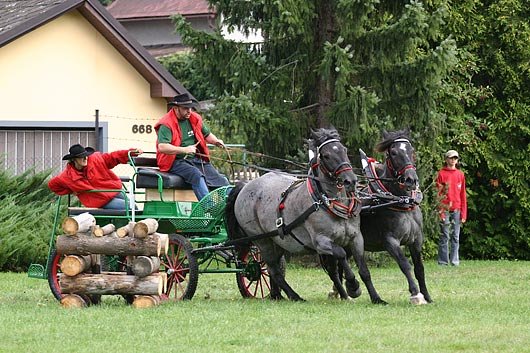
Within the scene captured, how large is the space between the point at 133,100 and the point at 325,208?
9.95 meters

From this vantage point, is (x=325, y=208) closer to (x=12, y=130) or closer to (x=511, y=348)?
(x=511, y=348)

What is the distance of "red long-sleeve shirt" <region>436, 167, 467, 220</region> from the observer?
2056 centimetres

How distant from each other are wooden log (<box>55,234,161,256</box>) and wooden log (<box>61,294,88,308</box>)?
44cm

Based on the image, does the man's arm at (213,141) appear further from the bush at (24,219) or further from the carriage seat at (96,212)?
the bush at (24,219)

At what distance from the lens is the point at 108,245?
1299 cm

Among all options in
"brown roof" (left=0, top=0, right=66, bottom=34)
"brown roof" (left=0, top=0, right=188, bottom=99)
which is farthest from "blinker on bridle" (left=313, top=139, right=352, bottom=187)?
"brown roof" (left=0, top=0, right=66, bottom=34)

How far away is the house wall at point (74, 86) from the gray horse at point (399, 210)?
9.27m

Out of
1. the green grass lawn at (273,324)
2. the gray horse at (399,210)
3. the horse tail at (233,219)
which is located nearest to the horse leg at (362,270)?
the green grass lawn at (273,324)

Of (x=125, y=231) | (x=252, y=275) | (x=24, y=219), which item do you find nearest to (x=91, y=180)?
(x=125, y=231)

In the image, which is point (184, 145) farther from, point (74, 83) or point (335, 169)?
point (74, 83)

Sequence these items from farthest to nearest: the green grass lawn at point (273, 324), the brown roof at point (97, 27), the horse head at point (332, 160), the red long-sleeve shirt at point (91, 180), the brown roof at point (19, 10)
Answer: the brown roof at point (19, 10) < the brown roof at point (97, 27) < the red long-sleeve shirt at point (91, 180) < the horse head at point (332, 160) < the green grass lawn at point (273, 324)

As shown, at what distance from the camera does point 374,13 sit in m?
19.7

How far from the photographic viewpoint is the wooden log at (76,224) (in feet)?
42.9

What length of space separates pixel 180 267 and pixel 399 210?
7.91 feet
